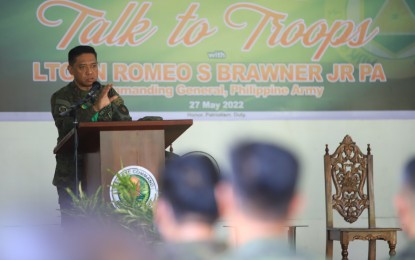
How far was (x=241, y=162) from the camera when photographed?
1.59 m

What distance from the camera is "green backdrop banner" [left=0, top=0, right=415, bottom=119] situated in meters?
6.34

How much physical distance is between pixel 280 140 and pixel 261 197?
4.78 m

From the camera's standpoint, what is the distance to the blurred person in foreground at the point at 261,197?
1548mm

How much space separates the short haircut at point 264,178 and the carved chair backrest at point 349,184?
4126 mm

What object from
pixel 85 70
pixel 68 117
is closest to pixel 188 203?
pixel 68 117

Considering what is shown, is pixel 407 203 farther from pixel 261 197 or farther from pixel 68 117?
pixel 68 117

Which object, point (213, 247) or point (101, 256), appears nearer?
point (213, 247)

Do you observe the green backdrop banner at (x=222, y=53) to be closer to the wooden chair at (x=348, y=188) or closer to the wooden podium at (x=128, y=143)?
the wooden chair at (x=348, y=188)

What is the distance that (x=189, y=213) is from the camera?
1.65 metres

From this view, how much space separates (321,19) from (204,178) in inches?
202

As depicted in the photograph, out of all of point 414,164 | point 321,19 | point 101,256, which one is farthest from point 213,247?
point 321,19

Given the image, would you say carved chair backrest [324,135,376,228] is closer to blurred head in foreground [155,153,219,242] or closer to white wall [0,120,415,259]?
white wall [0,120,415,259]

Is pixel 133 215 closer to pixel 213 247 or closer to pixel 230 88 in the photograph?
pixel 213 247

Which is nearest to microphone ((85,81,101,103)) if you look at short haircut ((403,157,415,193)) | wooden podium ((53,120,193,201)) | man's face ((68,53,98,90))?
wooden podium ((53,120,193,201))
